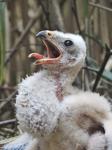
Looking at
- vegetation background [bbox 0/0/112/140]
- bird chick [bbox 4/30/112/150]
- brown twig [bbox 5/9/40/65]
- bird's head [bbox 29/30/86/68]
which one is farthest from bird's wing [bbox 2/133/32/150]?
brown twig [bbox 5/9/40/65]

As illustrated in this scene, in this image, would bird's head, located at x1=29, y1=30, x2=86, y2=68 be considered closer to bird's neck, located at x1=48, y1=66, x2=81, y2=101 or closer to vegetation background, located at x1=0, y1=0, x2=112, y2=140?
bird's neck, located at x1=48, y1=66, x2=81, y2=101

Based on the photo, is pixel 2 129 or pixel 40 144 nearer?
pixel 40 144

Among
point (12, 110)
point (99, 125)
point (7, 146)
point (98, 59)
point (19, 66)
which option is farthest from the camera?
point (19, 66)

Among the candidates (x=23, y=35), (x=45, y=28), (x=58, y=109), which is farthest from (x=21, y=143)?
(x=45, y=28)

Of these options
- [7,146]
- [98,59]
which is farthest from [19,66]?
[7,146]

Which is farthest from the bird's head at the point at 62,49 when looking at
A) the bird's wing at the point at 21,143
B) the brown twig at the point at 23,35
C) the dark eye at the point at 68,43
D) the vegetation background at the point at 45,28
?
the brown twig at the point at 23,35

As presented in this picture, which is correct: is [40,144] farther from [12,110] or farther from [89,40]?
[89,40]

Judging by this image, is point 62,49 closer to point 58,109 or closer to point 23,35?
point 58,109

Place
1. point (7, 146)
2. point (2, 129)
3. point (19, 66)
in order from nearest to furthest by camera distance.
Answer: point (7, 146) → point (2, 129) → point (19, 66)
